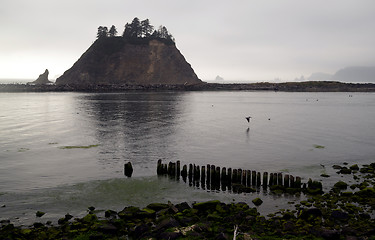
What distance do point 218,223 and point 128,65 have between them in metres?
169

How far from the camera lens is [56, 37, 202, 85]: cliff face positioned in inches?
6865

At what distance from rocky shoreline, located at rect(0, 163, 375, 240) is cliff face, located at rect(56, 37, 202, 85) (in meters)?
161

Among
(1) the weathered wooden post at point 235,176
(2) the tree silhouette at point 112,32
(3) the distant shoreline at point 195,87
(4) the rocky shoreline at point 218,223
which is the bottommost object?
(4) the rocky shoreline at point 218,223

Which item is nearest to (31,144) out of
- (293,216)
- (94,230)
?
(94,230)

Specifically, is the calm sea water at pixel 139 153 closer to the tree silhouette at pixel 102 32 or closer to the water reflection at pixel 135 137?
the water reflection at pixel 135 137

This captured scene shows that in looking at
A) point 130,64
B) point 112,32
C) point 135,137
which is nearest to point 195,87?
point 130,64

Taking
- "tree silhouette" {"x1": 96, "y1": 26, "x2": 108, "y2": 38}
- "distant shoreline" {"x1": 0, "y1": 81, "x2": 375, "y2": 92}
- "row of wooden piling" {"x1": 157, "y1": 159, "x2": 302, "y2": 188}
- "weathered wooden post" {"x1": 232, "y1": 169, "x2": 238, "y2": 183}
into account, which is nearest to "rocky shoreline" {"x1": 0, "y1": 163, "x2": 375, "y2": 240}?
"row of wooden piling" {"x1": 157, "y1": 159, "x2": 302, "y2": 188}

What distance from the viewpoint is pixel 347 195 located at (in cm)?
2000

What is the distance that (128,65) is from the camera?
581 feet

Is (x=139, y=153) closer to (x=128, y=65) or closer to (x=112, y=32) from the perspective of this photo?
(x=128, y=65)

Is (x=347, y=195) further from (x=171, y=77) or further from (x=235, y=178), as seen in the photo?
(x=171, y=77)

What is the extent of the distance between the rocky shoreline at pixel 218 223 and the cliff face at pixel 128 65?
160579 millimetres

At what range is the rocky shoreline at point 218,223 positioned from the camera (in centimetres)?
1445

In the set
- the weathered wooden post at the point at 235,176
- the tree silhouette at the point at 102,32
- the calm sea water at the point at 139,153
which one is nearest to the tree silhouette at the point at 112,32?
the tree silhouette at the point at 102,32
